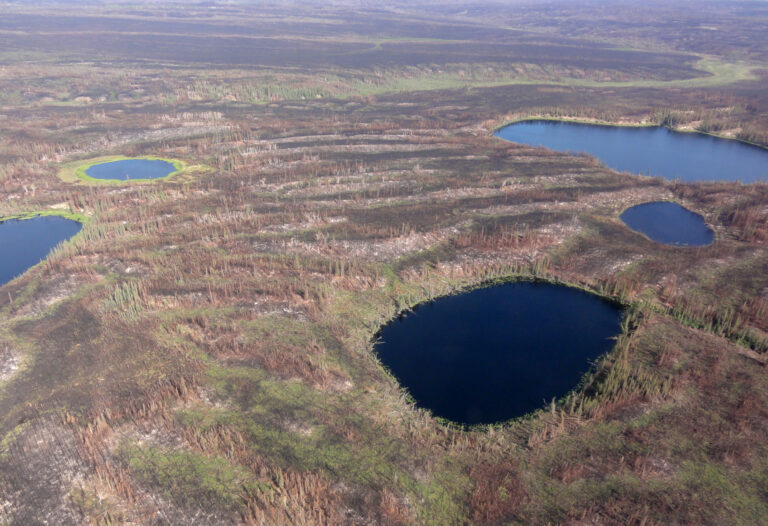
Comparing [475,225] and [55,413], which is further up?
[475,225]

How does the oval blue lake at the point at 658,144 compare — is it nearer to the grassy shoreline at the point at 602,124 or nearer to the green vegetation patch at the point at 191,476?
the grassy shoreline at the point at 602,124

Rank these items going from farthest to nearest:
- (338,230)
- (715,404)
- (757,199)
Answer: (757,199), (338,230), (715,404)

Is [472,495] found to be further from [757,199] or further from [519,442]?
[757,199]

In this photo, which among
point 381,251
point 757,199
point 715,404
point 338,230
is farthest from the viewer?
point 757,199

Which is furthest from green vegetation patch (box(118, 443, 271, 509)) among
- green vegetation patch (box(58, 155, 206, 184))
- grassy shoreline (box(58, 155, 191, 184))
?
grassy shoreline (box(58, 155, 191, 184))

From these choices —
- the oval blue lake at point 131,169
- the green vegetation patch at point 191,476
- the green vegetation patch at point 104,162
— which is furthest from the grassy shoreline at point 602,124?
the green vegetation patch at point 191,476

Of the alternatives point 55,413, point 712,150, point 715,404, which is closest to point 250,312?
point 55,413
